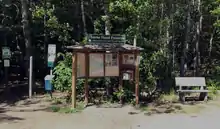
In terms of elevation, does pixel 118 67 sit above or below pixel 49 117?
above

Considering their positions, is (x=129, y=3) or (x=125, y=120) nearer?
(x=125, y=120)

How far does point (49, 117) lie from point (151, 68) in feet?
15.5

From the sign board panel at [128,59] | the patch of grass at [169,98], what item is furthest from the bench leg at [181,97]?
the sign board panel at [128,59]

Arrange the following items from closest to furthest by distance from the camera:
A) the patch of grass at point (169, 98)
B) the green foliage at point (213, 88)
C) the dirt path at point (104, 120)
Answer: the dirt path at point (104, 120) → the patch of grass at point (169, 98) → the green foliage at point (213, 88)

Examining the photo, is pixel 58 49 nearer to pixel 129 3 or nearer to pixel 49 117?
pixel 129 3

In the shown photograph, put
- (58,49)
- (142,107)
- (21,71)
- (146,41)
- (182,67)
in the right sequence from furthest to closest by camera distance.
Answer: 1. (21,71)
2. (58,49)
3. (182,67)
4. (146,41)
5. (142,107)

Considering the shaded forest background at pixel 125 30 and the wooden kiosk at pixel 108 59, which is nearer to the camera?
the wooden kiosk at pixel 108 59

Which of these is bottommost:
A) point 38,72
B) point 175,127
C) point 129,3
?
point 175,127

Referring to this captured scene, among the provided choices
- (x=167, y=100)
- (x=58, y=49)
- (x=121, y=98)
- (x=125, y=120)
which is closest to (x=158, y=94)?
(x=167, y=100)

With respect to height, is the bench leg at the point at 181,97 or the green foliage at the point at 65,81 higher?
the green foliage at the point at 65,81

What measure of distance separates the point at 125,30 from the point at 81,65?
398 cm

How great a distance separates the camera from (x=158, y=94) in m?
14.7

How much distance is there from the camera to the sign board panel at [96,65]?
42.2 ft

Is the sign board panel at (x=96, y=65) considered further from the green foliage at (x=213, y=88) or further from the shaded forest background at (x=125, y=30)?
the green foliage at (x=213, y=88)
